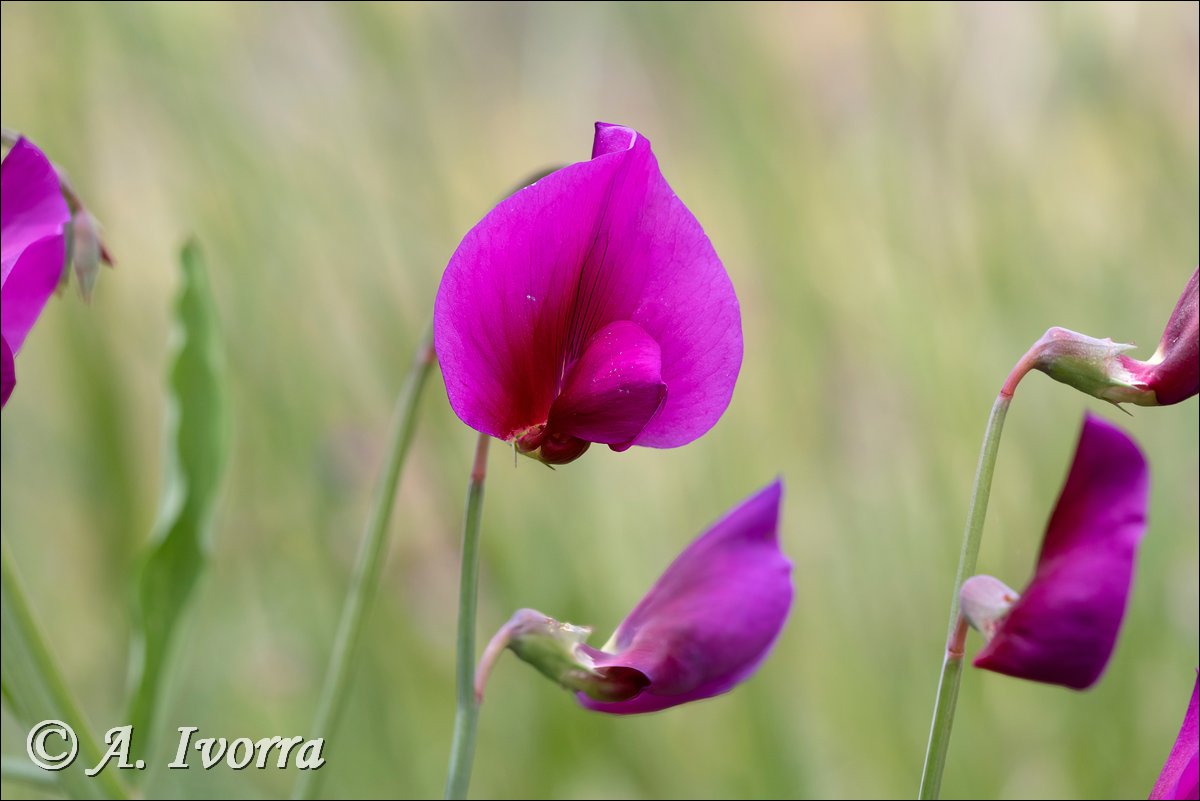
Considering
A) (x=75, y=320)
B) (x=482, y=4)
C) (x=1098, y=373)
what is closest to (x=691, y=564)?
(x=1098, y=373)

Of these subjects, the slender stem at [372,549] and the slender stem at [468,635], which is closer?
the slender stem at [468,635]

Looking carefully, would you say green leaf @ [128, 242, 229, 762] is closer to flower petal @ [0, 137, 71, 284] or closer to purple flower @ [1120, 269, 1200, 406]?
flower petal @ [0, 137, 71, 284]

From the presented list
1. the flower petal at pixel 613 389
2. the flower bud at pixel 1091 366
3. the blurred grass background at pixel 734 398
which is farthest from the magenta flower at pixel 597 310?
the blurred grass background at pixel 734 398

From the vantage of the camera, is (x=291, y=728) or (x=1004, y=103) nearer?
(x=291, y=728)

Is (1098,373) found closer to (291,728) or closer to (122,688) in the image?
(122,688)

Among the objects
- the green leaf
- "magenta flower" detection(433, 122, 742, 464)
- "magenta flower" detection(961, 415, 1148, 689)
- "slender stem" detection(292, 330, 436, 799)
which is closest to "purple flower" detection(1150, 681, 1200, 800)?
"magenta flower" detection(961, 415, 1148, 689)

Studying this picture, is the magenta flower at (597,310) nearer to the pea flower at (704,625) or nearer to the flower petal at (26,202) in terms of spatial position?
the pea flower at (704,625)

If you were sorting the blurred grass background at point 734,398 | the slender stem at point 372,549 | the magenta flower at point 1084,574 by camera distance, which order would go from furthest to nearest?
1. the blurred grass background at point 734,398
2. the slender stem at point 372,549
3. the magenta flower at point 1084,574

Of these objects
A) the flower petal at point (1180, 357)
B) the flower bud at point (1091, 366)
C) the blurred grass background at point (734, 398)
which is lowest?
the blurred grass background at point (734, 398)
